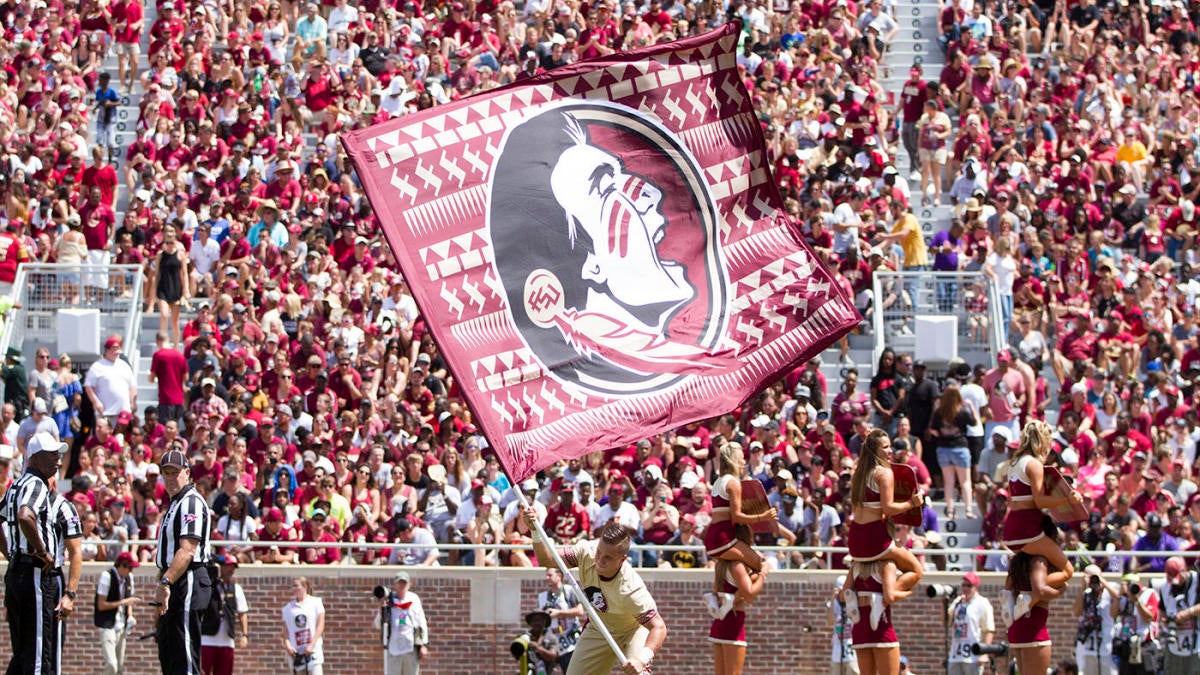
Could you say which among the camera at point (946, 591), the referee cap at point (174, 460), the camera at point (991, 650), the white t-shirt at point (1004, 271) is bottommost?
the camera at point (991, 650)

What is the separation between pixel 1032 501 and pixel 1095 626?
254 inches

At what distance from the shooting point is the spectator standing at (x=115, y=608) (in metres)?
21.7

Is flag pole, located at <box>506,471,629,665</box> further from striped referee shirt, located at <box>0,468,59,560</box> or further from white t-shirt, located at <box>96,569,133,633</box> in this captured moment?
white t-shirt, located at <box>96,569,133,633</box>

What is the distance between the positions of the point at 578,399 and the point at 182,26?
18711 millimetres

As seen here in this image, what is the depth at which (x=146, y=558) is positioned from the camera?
73.8ft

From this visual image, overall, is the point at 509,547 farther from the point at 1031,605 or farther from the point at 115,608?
the point at 1031,605

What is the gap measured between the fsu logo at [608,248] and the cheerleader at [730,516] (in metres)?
1.92

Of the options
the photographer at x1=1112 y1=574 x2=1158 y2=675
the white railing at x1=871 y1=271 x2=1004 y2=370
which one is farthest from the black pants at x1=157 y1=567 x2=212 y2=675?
the white railing at x1=871 y1=271 x2=1004 y2=370

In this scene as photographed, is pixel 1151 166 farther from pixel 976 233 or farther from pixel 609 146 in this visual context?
pixel 609 146

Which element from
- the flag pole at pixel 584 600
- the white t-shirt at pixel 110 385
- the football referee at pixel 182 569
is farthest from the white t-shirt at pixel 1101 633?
the white t-shirt at pixel 110 385

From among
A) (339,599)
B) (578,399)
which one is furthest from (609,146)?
(339,599)

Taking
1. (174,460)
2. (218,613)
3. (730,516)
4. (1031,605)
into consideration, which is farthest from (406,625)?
(1031,605)

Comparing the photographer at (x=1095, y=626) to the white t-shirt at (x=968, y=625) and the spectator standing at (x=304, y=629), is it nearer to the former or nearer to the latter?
the white t-shirt at (x=968, y=625)

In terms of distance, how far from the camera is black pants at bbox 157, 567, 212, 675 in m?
15.5
